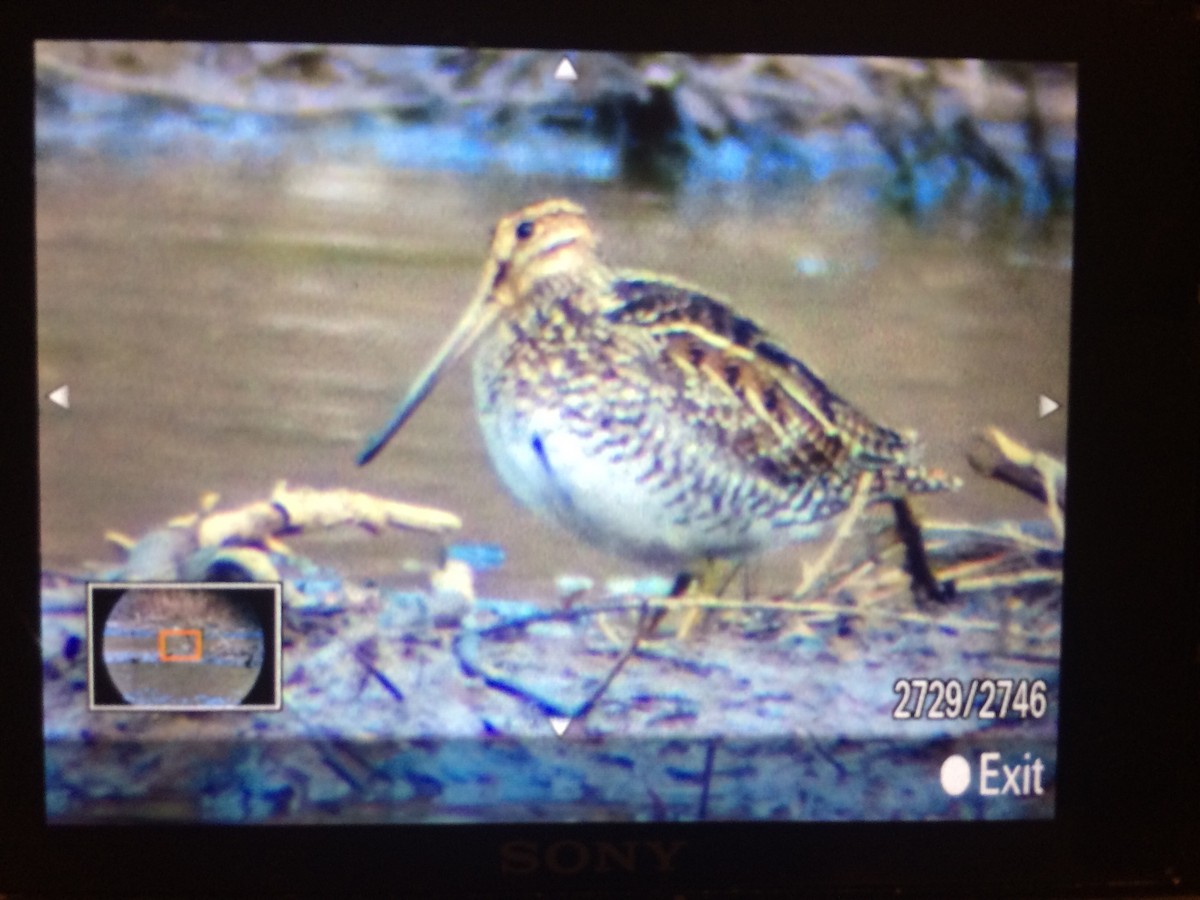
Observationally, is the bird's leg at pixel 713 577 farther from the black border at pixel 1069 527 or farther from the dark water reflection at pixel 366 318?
the black border at pixel 1069 527

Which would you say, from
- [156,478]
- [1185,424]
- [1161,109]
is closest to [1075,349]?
[1185,424]

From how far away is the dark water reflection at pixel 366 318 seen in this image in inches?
40.5

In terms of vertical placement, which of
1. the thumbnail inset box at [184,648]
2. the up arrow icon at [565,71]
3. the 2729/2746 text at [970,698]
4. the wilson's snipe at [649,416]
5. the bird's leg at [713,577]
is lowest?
the 2729/2746 text at [970,698]

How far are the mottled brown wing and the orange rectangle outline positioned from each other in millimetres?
456

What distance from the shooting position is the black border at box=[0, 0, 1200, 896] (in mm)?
1023

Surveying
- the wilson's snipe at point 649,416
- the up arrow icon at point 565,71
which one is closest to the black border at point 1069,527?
the up arrow icon at point 565,71

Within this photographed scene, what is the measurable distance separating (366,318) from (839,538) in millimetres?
460

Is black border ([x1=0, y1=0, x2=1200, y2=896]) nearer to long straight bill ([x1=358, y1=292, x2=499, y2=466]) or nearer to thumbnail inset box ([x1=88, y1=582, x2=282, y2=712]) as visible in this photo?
thumbnail inset box ([x1=88, y1=582, x2=282, y2=712])

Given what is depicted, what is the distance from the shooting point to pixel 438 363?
1.05m

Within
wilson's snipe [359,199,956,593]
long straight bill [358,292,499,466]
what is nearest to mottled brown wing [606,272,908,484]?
wilson's snipe [359,199,956,593]

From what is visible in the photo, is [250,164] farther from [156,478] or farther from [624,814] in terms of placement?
[624,814]

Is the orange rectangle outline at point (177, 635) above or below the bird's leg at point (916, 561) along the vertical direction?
below

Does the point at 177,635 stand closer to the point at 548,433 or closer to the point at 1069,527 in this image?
the point at 548,433

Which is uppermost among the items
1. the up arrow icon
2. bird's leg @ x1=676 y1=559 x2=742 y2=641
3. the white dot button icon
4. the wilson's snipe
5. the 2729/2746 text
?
the up arrow icon
